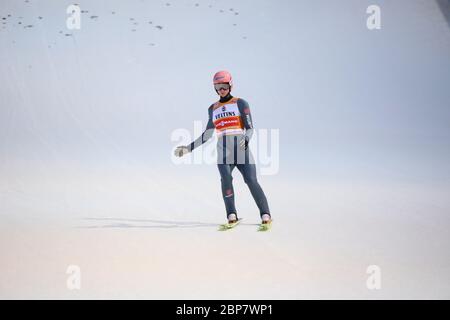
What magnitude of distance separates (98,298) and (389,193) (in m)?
3.37

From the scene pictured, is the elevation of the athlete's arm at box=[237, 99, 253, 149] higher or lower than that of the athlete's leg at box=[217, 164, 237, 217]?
higher

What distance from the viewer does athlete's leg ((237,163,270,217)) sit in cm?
432

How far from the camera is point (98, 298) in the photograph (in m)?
2.98

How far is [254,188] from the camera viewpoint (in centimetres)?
434

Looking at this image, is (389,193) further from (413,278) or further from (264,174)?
(413,278)

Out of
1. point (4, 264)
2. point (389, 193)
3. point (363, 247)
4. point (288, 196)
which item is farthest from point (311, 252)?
point (4, 264)
